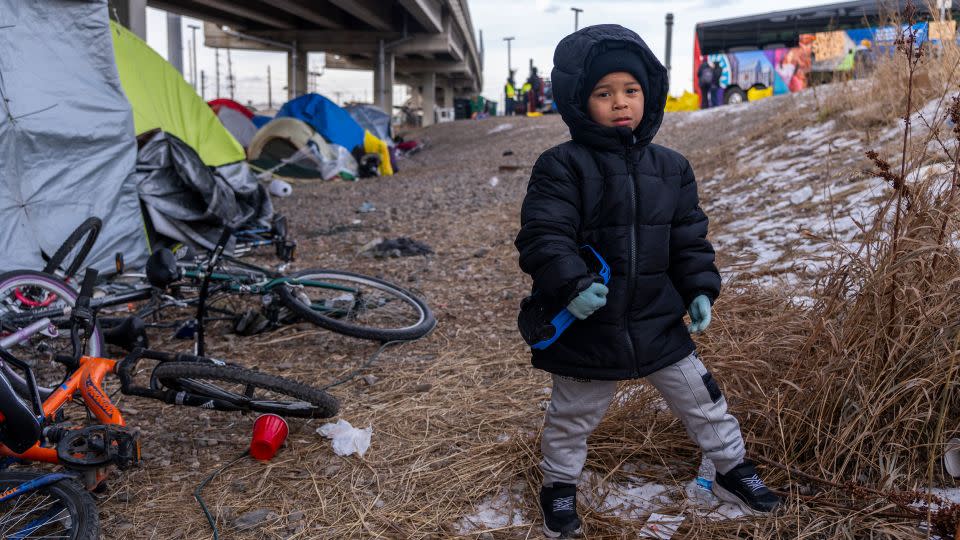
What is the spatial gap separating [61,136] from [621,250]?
5.23 metres

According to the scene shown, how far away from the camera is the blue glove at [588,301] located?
2.11 meters

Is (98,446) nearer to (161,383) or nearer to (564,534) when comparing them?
(161,383)

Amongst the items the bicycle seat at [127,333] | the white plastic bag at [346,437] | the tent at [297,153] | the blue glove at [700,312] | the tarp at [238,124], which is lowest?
the white plastic bag at [346,437]

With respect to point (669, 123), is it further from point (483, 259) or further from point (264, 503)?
point (264, 503)

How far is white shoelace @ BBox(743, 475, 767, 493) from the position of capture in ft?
7.78

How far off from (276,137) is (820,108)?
9.85 m

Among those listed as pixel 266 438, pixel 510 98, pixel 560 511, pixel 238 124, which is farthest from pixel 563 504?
pixel 510 98

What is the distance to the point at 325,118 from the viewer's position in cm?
1512

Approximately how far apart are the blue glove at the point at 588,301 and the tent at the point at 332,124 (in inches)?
524

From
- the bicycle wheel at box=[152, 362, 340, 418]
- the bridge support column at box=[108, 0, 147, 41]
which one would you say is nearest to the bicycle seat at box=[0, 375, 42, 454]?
the bicycle wheel at box=[152, 362, 340, 418]

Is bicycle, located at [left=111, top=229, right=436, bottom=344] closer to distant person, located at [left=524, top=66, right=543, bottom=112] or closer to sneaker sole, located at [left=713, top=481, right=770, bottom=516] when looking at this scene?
sneaker sole, located at [left=713, top=481, right=770, bottom=516]

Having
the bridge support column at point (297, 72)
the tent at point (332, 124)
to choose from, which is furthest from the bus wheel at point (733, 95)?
the bridge support column at point (297, 72)

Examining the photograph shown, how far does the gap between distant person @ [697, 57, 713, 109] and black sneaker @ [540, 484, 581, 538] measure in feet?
75.2

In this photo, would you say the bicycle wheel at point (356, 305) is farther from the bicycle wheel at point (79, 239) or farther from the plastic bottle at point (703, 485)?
the plastic bottle at point (703, 485)
